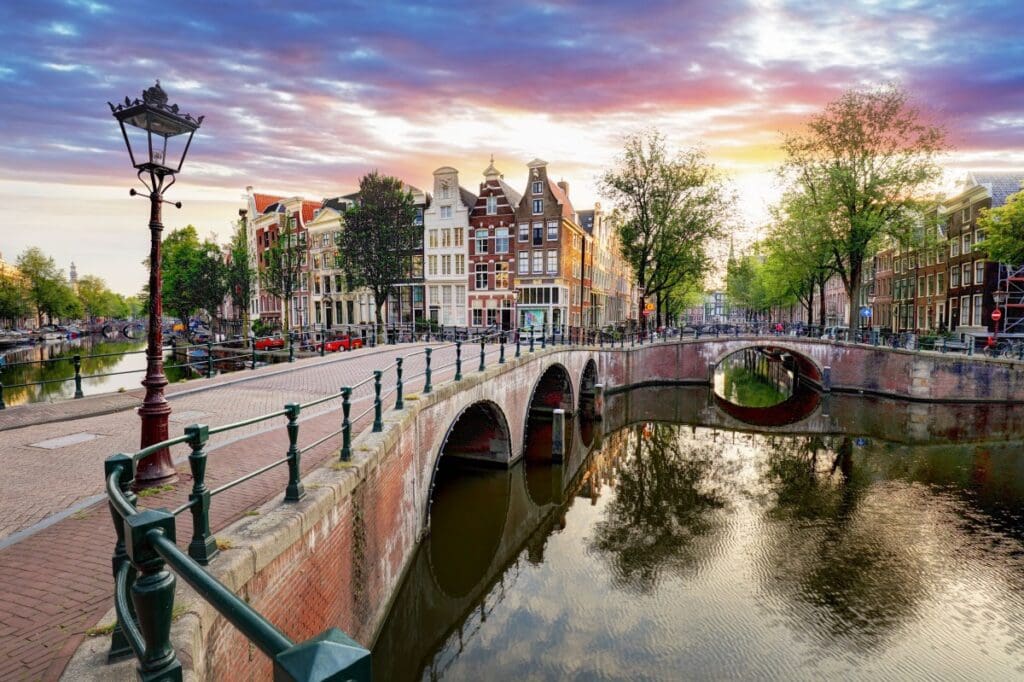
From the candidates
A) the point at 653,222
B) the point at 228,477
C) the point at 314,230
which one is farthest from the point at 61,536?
the point at 314,230

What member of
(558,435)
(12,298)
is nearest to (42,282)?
(12,298)

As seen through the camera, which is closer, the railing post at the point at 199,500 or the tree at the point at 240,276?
the railing post at the point at 199,500

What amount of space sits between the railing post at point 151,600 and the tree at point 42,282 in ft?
285

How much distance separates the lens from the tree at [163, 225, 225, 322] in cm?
5259

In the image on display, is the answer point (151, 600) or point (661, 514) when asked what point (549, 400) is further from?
point (151, 600)

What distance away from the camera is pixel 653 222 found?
40.2 meters

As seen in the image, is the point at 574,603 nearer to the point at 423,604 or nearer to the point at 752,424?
the point at 423,604

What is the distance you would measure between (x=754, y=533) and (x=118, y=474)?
14.3 m

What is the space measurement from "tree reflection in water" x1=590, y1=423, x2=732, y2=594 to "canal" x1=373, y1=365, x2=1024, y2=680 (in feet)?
0.23

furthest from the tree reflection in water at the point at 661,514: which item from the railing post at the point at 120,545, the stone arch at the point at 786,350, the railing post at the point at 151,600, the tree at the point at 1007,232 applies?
the tree at the point at 1007,232

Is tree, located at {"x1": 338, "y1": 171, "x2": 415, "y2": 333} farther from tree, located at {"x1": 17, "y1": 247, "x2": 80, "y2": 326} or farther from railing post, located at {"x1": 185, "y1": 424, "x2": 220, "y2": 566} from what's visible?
tree, located at {"x1": 17, "y1": 247, "x2": 80, "y2": 326}

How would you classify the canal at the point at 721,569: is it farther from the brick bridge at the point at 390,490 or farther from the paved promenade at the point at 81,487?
the paved promenade at the point at 81,487

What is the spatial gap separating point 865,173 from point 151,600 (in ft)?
137

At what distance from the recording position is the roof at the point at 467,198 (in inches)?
1781
